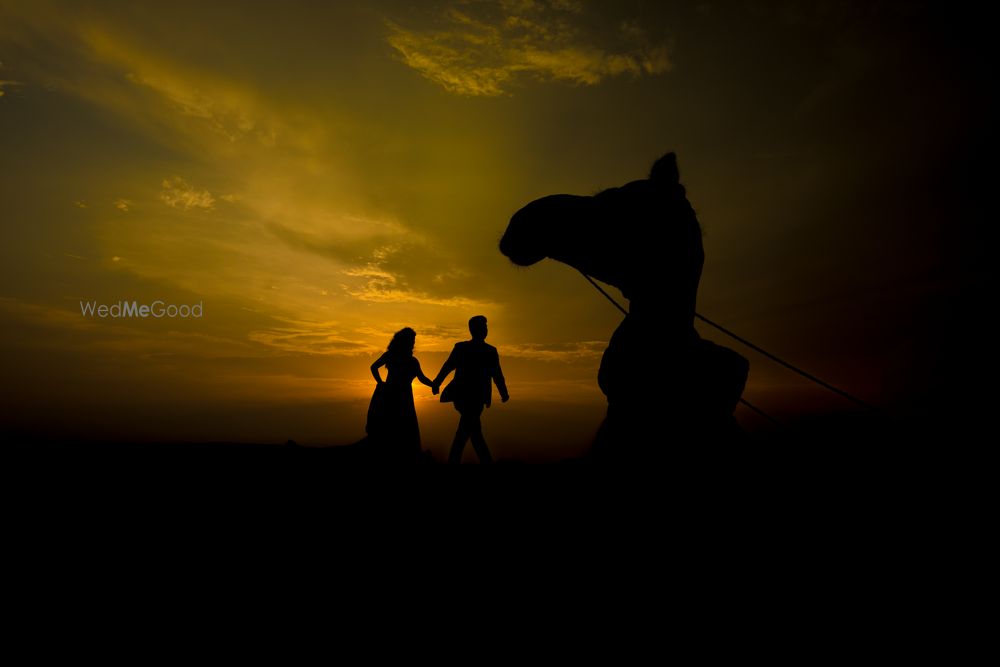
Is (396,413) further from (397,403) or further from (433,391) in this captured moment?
(433,391)

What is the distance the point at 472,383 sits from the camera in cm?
881

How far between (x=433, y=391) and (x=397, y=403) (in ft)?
2.71

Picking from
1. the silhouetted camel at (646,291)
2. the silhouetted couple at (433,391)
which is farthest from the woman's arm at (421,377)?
the silhouetted camel at (646,291)

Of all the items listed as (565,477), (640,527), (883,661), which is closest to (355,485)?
(565,477)

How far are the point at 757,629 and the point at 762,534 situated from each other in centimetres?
58

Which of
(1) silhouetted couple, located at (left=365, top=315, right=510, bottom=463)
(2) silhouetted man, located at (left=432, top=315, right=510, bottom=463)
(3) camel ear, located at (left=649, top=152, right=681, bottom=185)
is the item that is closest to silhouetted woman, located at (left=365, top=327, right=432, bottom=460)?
(1) silhouetted couple, located at (left=365, top=315, right=510, bottom=463)

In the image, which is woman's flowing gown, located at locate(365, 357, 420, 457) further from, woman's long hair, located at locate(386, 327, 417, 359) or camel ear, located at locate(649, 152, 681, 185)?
camel ear, located at locate(649, 152, 681, 185)

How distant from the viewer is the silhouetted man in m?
8.70

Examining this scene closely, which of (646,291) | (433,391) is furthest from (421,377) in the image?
(646,291)

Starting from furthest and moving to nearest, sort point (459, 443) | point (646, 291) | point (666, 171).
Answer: point (459, 443) < point (666, 171) < point (646, 291)

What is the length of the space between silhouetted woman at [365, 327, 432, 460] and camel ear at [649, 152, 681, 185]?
23.7ft

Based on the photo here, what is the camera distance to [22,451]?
6.60 meters

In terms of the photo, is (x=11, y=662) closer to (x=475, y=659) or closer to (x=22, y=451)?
(x=475, y=659)

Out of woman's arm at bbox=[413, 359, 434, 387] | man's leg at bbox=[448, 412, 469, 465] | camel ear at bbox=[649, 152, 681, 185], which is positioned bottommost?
man's leg at bbox=[448, 412, 469, 465]
